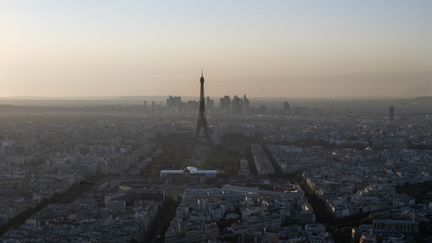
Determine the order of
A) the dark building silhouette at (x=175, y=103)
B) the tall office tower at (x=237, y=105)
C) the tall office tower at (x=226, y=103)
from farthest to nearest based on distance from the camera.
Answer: the dark building silhouette at (x=175, y=103)
the tall office tower at (x=226, y=103)
the tall office tower at (x=237, y=105)

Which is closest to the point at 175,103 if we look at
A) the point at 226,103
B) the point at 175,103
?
the point at 175,103

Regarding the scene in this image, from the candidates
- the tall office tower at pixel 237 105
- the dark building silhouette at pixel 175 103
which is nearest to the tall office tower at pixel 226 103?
the tall office tower at pixel 237 105

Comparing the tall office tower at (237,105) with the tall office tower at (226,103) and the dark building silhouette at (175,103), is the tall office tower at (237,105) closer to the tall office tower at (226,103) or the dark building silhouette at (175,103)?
the tall office tower at (226,103)

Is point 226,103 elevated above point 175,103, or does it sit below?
above

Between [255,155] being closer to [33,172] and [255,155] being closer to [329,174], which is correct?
[329,174]

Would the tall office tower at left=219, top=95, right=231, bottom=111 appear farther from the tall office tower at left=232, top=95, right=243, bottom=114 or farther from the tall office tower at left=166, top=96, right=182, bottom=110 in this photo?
the tall office tower at left=166, top=96, right=182, bottom=110

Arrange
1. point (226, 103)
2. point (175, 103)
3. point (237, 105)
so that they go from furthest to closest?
point (175, 103)
point (226, 103)
point (237, 105)

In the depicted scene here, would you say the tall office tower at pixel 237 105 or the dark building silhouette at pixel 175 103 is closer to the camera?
the tall office tower at pixel 237 105

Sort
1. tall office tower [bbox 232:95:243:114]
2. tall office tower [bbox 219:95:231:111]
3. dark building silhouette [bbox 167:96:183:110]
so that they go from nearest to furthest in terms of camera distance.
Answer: tall office tower [bbox 232:95:243:114] < tall office tower [bbox 219:95:231:111] < dark building silhouette [bbox 167:96:183:110]

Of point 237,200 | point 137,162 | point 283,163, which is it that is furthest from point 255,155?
point 237,200

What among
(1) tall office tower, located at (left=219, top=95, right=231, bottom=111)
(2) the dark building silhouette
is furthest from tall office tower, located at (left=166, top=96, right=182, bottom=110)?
(1) tall office tower, located at (left=219, top=95, right=231, bottom=111)

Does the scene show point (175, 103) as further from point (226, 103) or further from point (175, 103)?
point (226, 103)

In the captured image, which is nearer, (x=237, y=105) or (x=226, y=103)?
(x=237, y=105)
